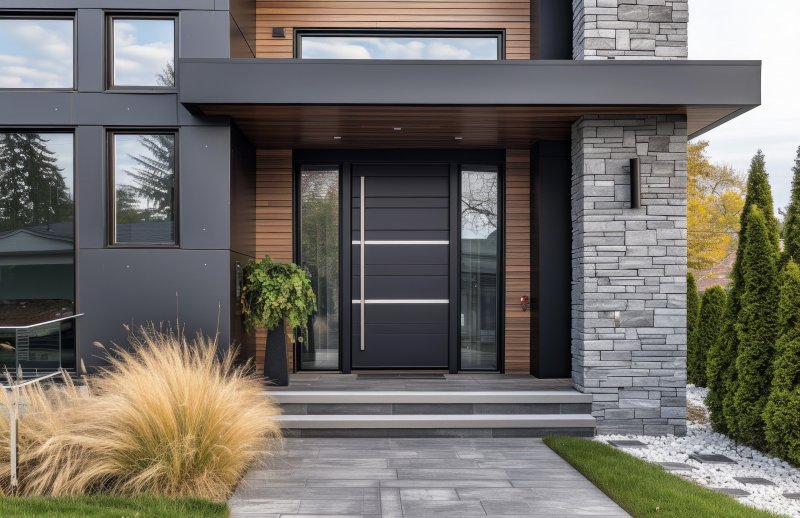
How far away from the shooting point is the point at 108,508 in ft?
11.6

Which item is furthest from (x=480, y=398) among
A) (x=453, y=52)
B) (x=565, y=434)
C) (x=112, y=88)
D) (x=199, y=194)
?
(x=112, y=88)

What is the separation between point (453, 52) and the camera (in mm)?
7145

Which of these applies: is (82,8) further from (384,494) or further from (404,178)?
(384,494)

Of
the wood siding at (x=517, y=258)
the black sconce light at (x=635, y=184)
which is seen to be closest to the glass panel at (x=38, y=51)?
the wood siding at (x=517, y=258)

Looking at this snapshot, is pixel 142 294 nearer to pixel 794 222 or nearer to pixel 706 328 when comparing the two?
pixel 794 222

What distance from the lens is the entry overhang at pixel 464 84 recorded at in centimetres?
538

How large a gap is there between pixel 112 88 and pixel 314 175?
2.32 metres

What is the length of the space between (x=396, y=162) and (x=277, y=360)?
2608 mm

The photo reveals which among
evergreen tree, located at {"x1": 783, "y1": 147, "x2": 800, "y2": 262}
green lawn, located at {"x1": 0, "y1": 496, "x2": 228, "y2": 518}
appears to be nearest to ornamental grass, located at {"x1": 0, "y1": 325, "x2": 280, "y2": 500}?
green lawn, located at {"x1": 0, "y1": 496, "x2": 228, "y2": 518}

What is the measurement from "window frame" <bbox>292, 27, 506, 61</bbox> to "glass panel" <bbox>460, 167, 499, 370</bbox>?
1483 millimetres

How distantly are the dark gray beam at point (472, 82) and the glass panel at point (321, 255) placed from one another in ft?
6.57

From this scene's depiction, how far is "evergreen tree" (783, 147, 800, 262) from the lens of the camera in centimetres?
511

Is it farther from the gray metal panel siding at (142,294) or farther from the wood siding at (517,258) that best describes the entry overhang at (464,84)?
the wood siding at (517,258)

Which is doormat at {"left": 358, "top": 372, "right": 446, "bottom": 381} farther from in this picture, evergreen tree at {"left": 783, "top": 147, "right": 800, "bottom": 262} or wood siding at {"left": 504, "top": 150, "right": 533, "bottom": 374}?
evergreen tree at {"left": 783, "top": 147, "right": 800, "bottom": 262}
